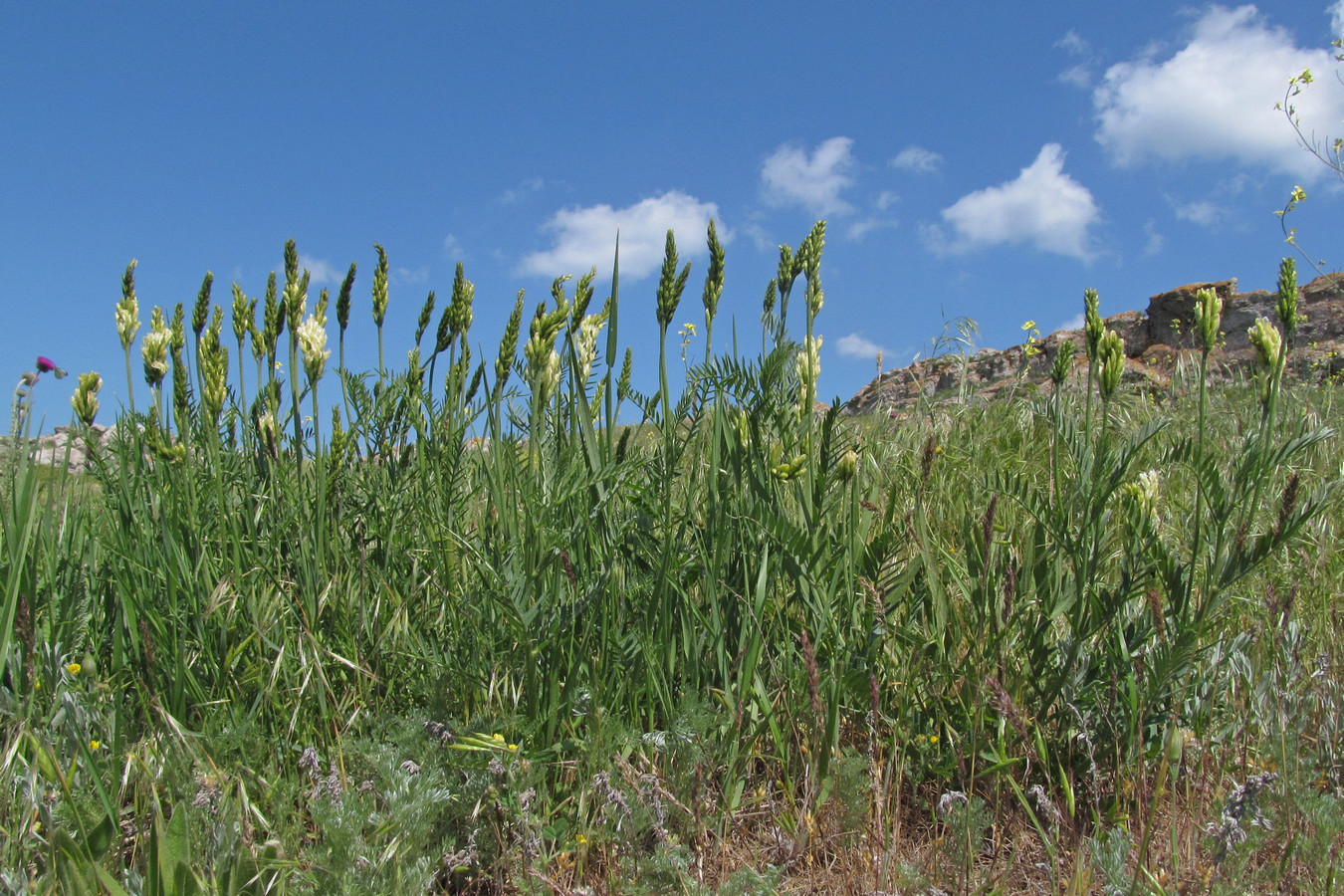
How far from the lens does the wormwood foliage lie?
1.22 metres

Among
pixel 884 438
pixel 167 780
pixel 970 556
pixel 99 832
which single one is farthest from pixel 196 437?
pixel 884 438

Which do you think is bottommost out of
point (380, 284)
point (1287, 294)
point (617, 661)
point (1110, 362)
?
point (617, 661)

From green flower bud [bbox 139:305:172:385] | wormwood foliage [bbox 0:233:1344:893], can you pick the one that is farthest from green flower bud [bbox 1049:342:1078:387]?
green flower bud [bbox 139:305:172:385]

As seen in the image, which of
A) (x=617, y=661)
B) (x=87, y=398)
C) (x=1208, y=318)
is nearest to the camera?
(x=1208, y=318)

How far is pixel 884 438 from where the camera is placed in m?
3.77

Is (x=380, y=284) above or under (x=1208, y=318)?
above

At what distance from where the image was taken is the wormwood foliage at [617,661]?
122 cm

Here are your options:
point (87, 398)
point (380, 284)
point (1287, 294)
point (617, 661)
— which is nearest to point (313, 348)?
point (380, 284)

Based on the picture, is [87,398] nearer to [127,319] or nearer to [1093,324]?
[127,319]

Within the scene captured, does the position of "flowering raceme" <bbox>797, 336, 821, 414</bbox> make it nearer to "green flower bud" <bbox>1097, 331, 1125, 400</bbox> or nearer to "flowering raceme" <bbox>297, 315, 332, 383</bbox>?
"green flower bud" <bbox>1097, 331, 1125, 400</bbox>

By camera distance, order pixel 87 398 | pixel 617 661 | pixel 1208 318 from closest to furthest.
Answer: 1. pixel 1208 318
2. pixel 617 661
3. pixel 87 398

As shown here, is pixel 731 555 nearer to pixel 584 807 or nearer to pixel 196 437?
pixel 584 807

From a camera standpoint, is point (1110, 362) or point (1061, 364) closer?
point (1110, 362)

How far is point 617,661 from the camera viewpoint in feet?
4.92
